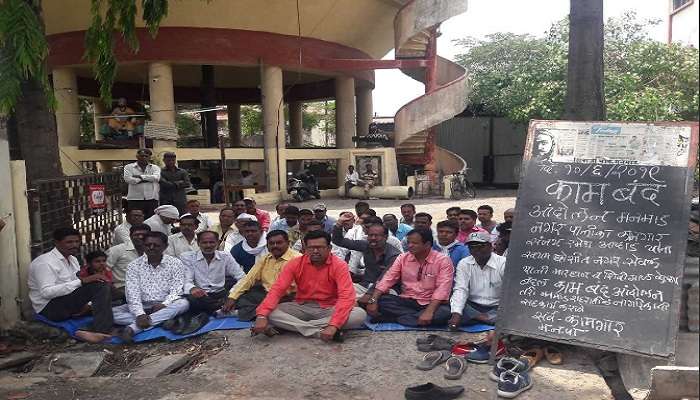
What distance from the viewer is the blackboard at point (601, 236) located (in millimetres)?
3543

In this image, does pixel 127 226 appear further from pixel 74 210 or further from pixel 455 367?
pixel 455 367

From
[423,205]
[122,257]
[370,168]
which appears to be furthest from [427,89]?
[122,257]

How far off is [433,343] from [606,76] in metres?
12.8

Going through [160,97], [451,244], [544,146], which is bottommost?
[451,244]

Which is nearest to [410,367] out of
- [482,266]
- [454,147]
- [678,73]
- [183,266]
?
[482,266]

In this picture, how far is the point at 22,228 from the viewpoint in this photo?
196 inches

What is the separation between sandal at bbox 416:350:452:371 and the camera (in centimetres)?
395

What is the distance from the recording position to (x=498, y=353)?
3.99 metres

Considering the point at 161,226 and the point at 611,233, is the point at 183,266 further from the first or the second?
the point at 611,233

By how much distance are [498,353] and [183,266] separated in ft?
9.90

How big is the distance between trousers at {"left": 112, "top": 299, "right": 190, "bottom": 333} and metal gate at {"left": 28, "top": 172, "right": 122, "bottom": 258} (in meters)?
1.00

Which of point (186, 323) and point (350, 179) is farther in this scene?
point (350, 179)

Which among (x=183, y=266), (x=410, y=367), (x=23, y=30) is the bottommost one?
(x=410, y=367)

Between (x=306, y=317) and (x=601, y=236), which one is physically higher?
(x=601, y=236)
